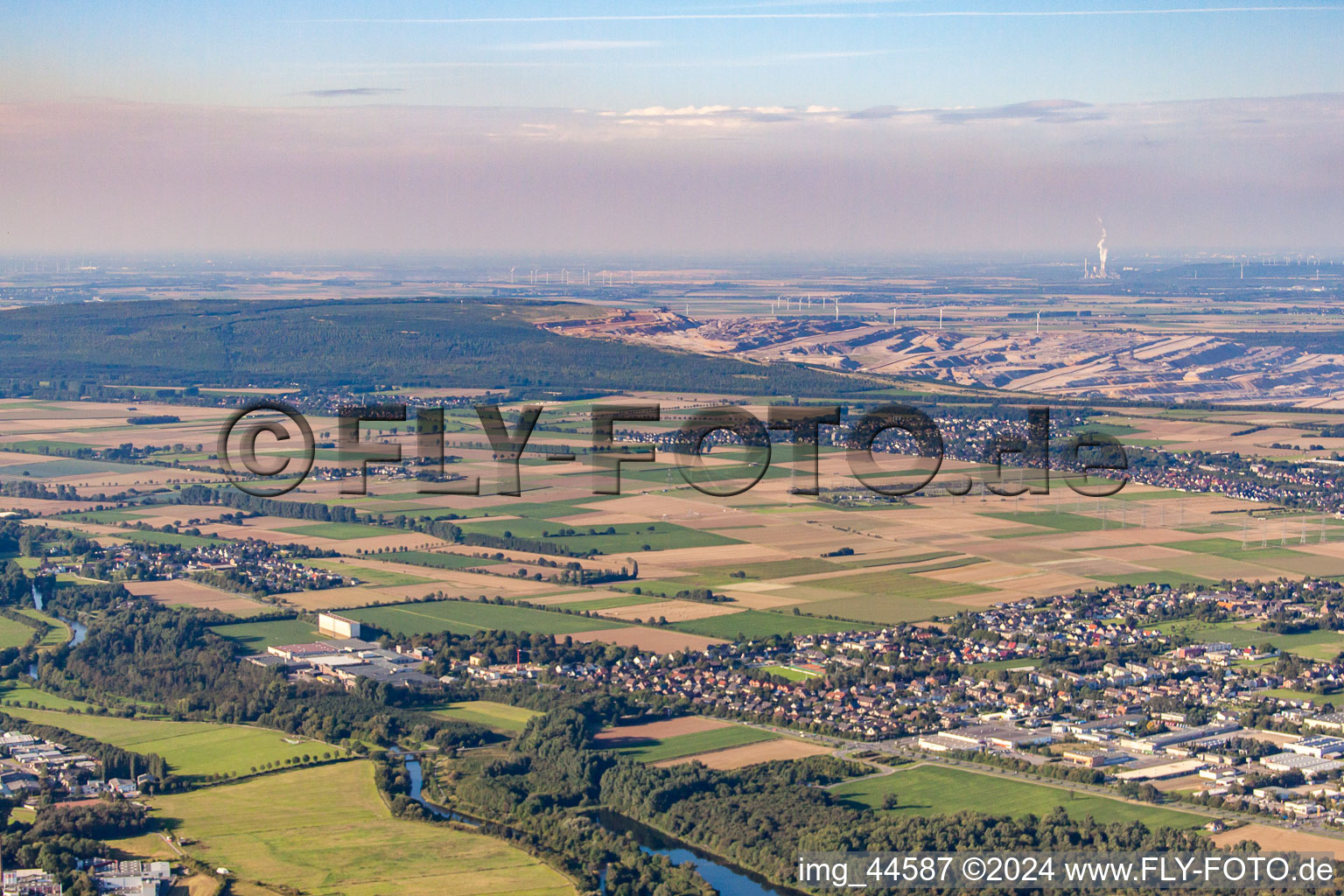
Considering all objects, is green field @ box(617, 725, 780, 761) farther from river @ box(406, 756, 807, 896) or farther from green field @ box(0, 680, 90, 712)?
green field @ box(0, 680, 90, 712)

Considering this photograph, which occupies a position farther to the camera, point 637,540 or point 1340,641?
point 637,540

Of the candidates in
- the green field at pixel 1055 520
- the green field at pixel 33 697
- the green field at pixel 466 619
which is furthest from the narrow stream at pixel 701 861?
the green field at pixel 1055 520

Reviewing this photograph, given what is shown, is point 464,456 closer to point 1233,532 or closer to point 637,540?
point 637,540

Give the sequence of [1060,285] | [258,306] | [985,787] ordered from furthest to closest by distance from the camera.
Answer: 1. [1060,285]
2. [258,306]
3. [985,787]

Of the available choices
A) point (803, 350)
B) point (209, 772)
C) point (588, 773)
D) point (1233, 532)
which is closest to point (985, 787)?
point (588, 773)

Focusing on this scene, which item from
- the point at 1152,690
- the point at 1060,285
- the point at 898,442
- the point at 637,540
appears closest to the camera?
the point at 1152,690

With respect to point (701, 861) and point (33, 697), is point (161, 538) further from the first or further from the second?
point (701, 861)

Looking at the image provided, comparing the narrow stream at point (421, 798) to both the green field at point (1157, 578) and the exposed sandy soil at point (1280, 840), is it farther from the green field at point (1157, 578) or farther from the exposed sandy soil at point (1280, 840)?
the green field at point (1157, 578)
